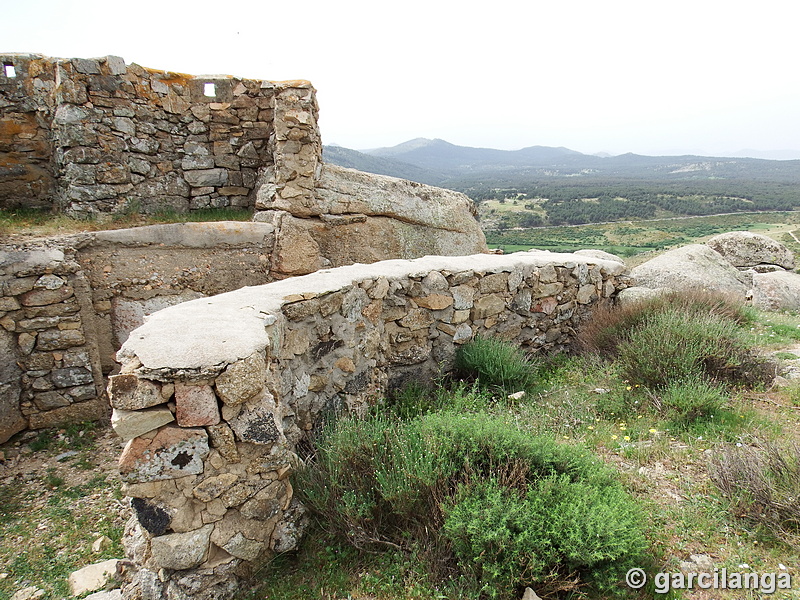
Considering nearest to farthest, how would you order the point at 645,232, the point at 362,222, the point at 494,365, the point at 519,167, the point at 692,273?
the point at 494,365 < the point at 362,222 < the point at 692,273 < the point at 645,232 < the point at 519,167

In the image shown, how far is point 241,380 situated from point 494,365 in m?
2.63

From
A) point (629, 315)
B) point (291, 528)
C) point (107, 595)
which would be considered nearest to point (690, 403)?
point (629, 315)

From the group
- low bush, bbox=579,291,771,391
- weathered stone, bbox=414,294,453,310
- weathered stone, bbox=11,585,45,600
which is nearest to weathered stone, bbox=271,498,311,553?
weathered stone, bbox=11,585,45,600

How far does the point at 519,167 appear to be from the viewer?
14775 cm

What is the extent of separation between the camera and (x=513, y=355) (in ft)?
15.2

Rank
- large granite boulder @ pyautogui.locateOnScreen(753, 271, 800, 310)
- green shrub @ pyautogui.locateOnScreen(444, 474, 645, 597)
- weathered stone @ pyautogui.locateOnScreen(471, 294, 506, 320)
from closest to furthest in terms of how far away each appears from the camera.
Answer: green shrub @ pyautogui.locateOnScreen(444, 474, 645, 597), weathered stone @ pyautogui.locateOnScreen(471, 294, 506, 320), large granite boulder @ pyautogui.locateOnScreen(753, 271, 800, 310)

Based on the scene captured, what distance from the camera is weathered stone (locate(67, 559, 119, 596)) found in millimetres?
2869

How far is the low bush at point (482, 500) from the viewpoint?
226 cm

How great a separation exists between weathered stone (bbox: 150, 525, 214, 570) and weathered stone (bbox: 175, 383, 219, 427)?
52cm

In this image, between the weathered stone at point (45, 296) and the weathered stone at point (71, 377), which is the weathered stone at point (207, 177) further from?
the weathered stone at point (71, 377)

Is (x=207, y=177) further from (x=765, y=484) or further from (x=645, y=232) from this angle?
(x=645, y=232)

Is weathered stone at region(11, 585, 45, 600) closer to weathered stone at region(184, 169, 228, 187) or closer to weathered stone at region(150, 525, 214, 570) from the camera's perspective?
weathered stone at region(150, 525, 214, 570)

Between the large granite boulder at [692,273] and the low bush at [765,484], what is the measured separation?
5181mm

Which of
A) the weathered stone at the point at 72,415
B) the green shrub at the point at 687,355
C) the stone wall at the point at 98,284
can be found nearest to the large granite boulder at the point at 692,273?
the green shrub at the point at 687,355
